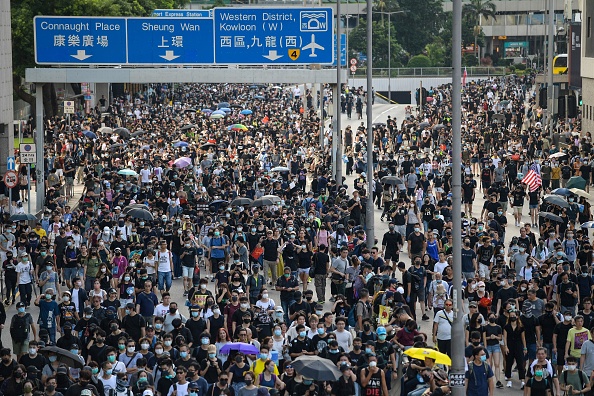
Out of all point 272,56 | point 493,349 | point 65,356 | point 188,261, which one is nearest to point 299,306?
point 493,349

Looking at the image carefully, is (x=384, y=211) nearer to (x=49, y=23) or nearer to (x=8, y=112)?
(x=49, y=23)

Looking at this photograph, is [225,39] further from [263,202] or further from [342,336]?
[342,336]

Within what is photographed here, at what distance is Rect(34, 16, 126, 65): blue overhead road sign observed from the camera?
3772 cm

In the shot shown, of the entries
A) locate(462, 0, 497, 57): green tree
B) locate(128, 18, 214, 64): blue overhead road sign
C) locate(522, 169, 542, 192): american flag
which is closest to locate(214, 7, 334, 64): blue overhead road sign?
locate(128, 18, 214, 64): blue overhead road sign

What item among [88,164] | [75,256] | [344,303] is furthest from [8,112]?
[344,303]

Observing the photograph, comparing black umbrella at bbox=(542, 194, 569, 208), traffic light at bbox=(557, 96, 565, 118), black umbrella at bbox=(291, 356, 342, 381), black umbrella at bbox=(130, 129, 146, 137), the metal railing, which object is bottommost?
black umbrella at bbox=(291, 356, 342, 381)

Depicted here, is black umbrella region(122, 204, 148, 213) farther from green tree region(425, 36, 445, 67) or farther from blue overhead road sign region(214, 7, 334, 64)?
green tree region(425, 36, 445, 67)

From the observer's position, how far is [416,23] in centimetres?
11412

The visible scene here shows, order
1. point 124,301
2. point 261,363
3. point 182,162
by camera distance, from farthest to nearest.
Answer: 1. point 182,162
2. point 124,301
3. point 261,363

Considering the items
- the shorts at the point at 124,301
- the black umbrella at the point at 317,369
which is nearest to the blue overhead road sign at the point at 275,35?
the shorts at the point at 124,301

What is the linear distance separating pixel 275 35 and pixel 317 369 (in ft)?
77.4

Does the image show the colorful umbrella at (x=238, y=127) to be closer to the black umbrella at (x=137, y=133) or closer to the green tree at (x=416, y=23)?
the black umbrella at (x=137, y=133)

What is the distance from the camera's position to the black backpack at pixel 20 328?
20188 mm

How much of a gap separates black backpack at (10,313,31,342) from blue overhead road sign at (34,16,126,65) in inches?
726
